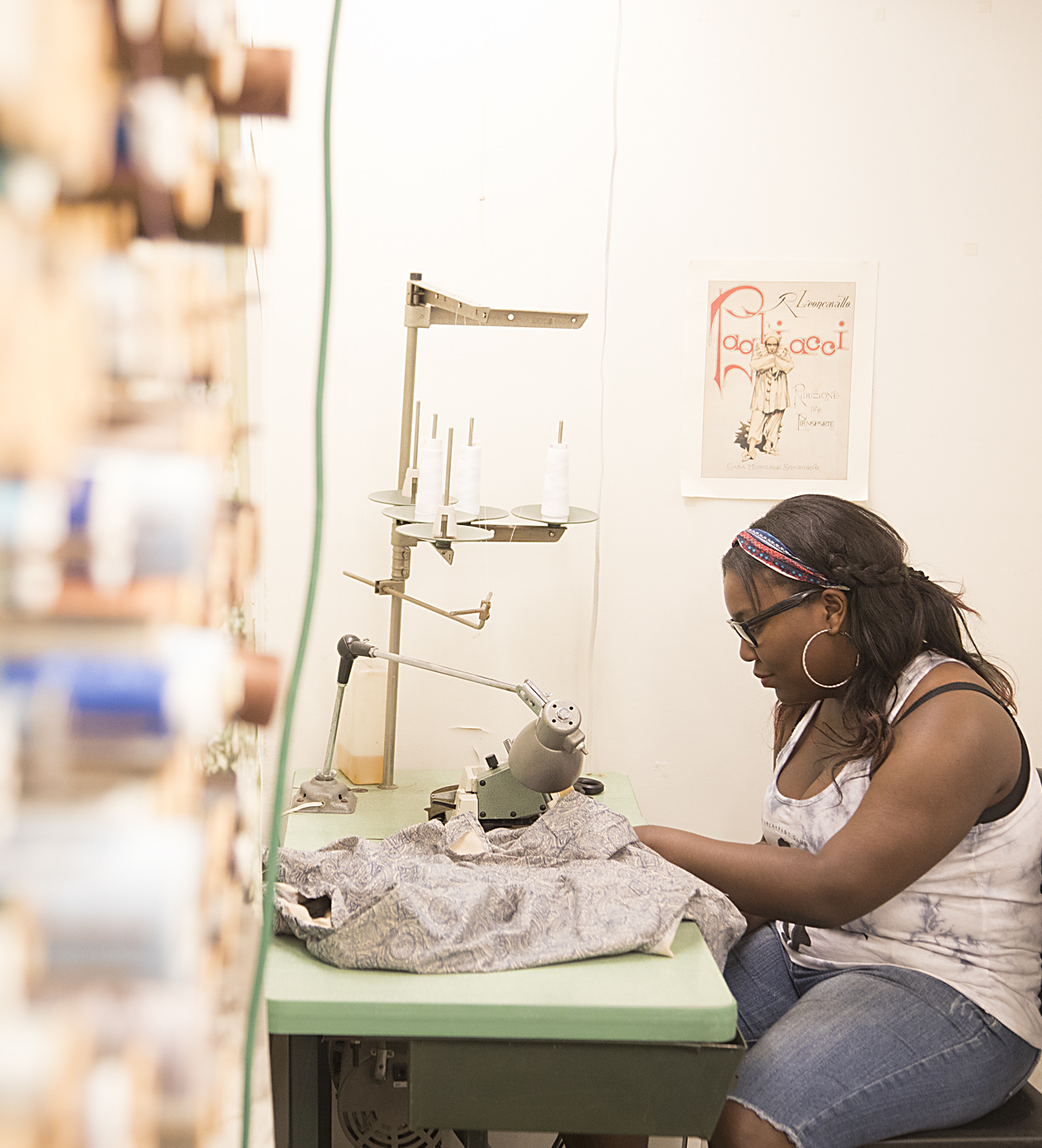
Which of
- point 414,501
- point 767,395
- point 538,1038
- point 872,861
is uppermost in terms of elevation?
point 767,395

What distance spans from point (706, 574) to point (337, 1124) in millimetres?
1232

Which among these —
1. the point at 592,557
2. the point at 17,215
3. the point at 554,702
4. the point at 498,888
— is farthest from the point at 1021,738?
the point at 17,215

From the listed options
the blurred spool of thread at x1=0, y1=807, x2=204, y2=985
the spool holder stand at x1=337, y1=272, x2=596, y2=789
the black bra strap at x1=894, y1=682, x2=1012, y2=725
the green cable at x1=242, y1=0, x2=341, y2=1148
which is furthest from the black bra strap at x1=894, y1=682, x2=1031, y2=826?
the blurred spool of thread at x1=0, y1=807, x2=204, y2=985

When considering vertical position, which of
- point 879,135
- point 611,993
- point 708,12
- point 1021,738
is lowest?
point 611,993

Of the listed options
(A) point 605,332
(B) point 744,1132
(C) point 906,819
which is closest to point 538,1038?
(B) point 744,1132

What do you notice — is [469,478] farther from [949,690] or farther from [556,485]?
[949,690]

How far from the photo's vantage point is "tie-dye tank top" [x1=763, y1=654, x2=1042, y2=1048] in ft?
4.33

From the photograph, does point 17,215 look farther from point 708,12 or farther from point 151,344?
point 708,12

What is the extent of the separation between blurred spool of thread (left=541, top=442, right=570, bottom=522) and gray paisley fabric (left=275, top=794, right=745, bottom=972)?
0.58 meters

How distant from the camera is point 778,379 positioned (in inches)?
80.0

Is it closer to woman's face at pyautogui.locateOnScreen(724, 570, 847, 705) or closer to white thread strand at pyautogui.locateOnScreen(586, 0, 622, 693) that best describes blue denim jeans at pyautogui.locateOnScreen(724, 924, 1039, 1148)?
woman's face at pyautogui.locateOnScreen(724, 570, 847, 705)

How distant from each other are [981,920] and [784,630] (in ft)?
1.46

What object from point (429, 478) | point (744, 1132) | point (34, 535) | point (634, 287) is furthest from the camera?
point (634, 287)

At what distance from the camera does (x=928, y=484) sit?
206cm
